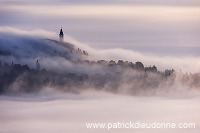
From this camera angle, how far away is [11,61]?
48.9 m

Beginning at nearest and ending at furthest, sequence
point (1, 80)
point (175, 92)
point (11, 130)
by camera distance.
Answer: point (11, 130) → point (175, 92) → point (1, 80)

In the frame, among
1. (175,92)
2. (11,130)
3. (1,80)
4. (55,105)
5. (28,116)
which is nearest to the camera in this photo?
(11,130)

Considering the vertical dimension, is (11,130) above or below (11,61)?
below

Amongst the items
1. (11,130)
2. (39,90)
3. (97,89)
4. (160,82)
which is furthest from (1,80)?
(11,130)

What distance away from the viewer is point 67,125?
38.1 m

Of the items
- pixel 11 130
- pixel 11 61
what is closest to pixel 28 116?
pixel 11 130

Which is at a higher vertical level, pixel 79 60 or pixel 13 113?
pixel 79 60

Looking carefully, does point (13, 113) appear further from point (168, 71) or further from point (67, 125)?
point (168, 71)

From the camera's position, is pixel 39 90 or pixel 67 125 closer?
pixel 67 125

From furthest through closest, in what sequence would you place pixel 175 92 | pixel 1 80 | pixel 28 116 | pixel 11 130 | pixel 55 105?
1. pixel 1 80
2. pixel 175 92
3. pixel 55 105
4. pixel 28 116
5. pixel 11 130

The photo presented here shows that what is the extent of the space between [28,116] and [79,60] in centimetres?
1024

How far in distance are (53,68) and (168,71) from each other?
10.1 meters

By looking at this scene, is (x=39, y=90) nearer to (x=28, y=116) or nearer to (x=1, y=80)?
(x=1, y=80)

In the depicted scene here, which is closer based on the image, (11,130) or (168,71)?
(11,130)
